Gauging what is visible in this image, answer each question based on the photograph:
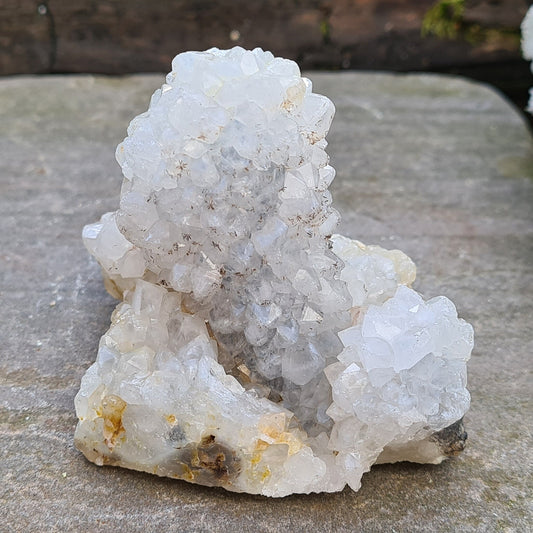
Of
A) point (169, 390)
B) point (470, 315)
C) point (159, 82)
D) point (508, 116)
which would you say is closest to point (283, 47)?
point (159, 82)

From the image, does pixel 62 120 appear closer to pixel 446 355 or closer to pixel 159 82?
pixel 159 82

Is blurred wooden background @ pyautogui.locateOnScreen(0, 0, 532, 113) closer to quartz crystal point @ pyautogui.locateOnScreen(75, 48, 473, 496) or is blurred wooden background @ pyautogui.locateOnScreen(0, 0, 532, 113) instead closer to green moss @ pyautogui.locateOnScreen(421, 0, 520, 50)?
green moss @ pyautogui.locateOnScreen(421, 0, 520, 50)

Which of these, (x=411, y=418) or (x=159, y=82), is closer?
(x=411, y=418)

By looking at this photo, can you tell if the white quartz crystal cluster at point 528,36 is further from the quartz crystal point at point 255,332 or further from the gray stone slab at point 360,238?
the quartz crystal point at point 255,332

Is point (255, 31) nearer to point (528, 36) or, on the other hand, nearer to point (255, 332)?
point (528, 36)

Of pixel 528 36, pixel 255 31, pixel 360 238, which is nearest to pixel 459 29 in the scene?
pixel 255 31

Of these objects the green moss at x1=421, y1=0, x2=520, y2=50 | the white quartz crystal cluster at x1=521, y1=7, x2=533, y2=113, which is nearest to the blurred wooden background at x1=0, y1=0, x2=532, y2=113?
the green moss at x1=421, y1=0, x2=520, y2=50
